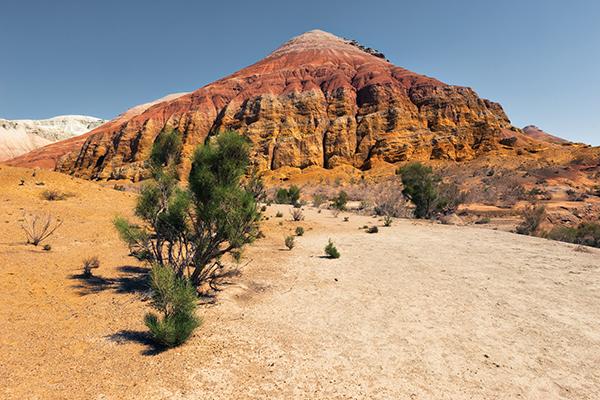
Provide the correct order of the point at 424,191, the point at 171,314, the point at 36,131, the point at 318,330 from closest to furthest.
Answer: the point at 171,314, the point at 318,330, the point at 424,191, the point at 36,131

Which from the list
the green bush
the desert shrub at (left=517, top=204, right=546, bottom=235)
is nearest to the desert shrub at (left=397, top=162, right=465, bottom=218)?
the desert shrub at (left=517, top=204, right=546, bottom=235)

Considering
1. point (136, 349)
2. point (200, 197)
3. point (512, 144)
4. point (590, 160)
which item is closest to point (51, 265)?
point (200, 197)

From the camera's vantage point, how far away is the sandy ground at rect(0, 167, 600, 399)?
14.7 ft

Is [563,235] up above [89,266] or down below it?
above

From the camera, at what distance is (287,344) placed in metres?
5.66

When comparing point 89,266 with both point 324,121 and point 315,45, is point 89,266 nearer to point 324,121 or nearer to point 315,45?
point 324,121

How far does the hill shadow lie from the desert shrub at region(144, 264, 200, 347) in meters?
2.16

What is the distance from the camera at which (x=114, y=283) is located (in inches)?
326

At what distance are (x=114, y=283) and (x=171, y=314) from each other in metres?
3.53

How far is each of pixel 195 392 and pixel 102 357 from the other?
1.80 metres

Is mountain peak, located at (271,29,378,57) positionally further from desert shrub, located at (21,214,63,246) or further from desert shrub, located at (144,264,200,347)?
desert shrub, located at (144,264,200,347)

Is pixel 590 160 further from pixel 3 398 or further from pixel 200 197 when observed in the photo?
pixel 3 398

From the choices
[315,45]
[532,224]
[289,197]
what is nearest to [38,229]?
[289,197]

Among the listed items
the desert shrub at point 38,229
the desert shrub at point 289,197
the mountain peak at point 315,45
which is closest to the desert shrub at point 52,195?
the desert shrub at point 38,229
